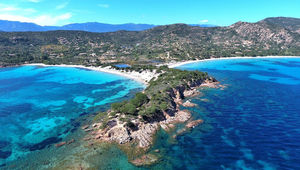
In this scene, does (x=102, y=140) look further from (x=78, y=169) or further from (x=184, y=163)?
(x=184, y=163)

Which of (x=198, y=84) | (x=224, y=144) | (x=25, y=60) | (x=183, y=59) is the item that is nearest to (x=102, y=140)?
(x=224, y=144)

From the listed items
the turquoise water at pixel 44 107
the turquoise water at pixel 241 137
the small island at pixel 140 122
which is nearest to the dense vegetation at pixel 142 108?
the small island at pixel 140 122

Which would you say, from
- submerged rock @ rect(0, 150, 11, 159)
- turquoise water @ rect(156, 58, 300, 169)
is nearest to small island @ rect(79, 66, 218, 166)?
turquoise water @ rect(156, 58, 300, 169)

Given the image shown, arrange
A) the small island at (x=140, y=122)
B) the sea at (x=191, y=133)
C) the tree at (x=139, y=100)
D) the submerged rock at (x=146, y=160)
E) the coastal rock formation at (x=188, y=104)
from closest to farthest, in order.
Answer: the submerged rock at (x=146, y=160)
the sea at (x=191, y=133)
the small island at (x=140, y=122)
the tree at (x=139, y=100)
the coastal rock formation at (x=188, y=104)

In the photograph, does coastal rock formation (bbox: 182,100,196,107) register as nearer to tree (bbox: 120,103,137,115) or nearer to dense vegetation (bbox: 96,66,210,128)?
dense vegetation (bbox: 96,66,210,128)

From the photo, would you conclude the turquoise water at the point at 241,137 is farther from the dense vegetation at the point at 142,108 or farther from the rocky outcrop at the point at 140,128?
the dense vegetation at the point at 142,108

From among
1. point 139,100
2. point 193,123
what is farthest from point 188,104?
point 139,100
